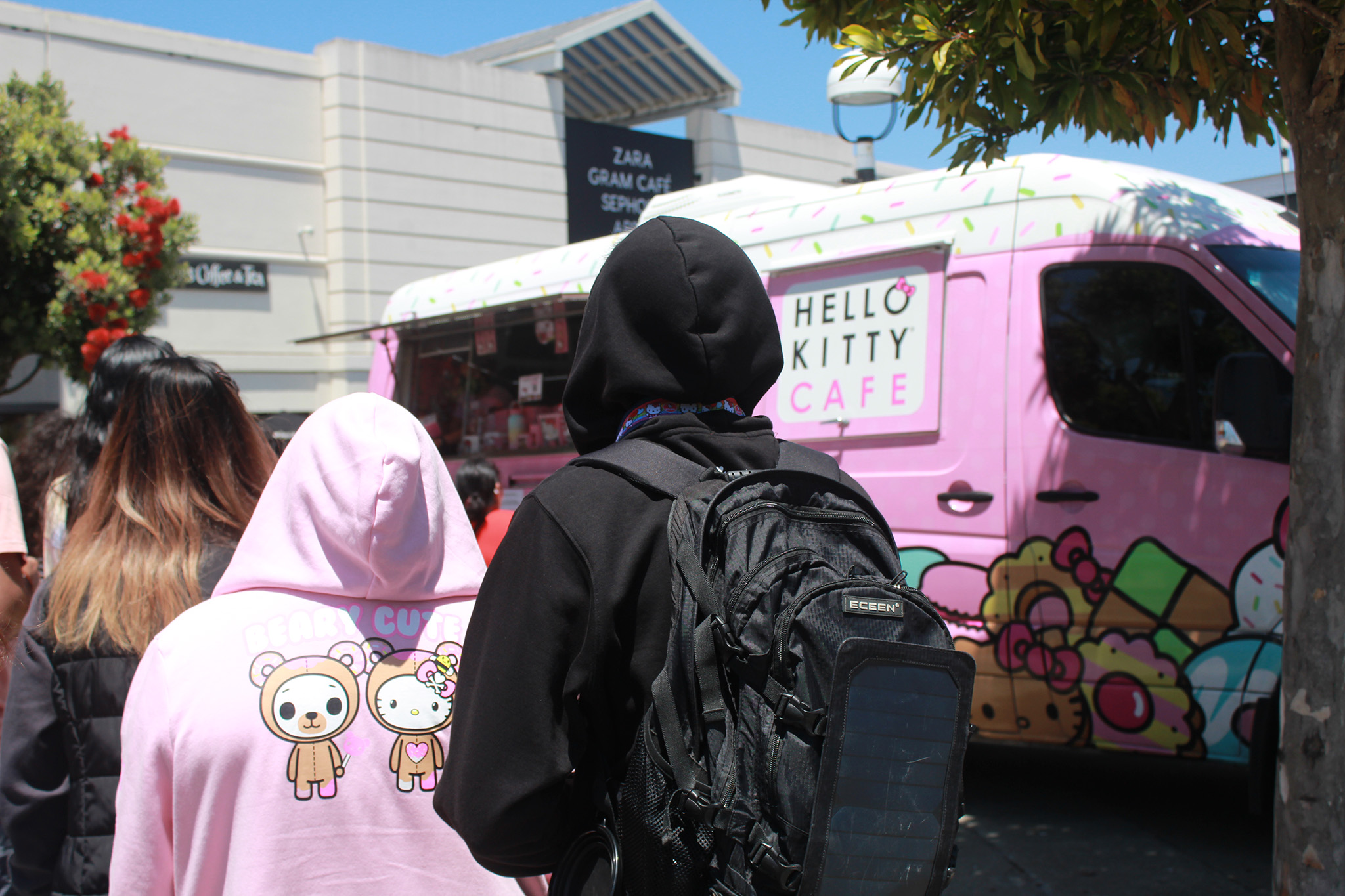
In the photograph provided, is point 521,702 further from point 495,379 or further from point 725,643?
point 495,379

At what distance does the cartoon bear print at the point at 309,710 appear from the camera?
175 cm

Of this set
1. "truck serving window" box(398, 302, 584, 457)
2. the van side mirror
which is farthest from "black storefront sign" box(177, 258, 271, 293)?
the van side mirror

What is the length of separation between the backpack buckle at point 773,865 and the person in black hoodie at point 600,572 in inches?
10.3

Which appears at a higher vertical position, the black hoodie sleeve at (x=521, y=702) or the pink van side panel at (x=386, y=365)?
the pink van side panel at (x=386, y=365)

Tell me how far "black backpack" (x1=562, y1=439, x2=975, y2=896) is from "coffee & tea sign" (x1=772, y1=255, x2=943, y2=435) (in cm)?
375

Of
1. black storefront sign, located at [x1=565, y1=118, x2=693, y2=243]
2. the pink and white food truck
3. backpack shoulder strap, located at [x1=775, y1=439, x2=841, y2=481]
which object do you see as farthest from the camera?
black storefront sign, located at [x1=565, y1=118, x2=693, y2=243]

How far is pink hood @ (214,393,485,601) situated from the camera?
1.80m

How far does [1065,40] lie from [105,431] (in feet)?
10.5

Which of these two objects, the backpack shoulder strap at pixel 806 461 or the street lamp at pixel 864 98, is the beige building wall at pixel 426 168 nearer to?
the street lamp at pixel 864 98

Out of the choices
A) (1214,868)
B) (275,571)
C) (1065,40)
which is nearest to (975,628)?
(1214,868)

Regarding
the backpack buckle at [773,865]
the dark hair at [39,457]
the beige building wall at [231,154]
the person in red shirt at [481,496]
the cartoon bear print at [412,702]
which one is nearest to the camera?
the backpack buckle at [773,865]

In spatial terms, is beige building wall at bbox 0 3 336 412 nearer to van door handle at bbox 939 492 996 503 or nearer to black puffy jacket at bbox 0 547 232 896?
van door handle at bbox 939 492 996 503

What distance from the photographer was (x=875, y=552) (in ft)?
5.15

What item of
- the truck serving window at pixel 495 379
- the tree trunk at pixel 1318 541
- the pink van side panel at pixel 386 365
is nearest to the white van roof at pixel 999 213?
the truck serving window at pixel 495 379
